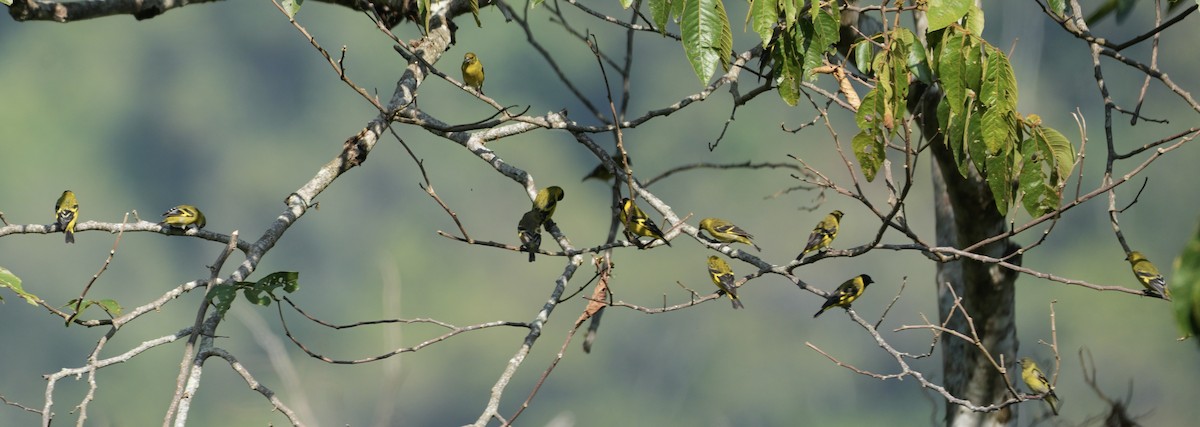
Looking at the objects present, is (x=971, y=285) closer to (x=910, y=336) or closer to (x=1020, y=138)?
(x=1020, y=138)

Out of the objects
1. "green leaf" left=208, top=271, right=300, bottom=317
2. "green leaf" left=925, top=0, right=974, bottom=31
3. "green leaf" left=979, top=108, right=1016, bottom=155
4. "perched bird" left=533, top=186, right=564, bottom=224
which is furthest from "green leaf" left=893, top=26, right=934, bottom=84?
"green leaf" left=208, top=271, right=300, bottom=317

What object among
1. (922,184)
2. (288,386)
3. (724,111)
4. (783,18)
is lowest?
(288,386)

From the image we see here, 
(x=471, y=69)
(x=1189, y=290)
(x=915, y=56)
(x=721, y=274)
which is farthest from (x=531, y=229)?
(x=1189, y=290)

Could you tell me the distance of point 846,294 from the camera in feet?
13.3

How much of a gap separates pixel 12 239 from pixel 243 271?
69.8 feet

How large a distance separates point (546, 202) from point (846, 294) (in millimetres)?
1208

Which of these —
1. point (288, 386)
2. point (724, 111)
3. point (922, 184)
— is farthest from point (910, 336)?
point (288, 386)

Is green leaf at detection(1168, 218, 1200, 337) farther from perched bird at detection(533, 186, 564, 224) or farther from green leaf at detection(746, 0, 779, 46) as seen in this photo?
perched bird at detection(533, 186, 564, 224)

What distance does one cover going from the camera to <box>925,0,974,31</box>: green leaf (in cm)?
252

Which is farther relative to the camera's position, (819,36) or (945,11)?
(819,36)

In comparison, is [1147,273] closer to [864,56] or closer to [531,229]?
[864,56]

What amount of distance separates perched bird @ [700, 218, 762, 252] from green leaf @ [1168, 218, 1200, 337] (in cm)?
334

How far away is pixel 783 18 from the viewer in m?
3.02

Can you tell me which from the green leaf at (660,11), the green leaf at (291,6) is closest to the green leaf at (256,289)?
the green leaf at (291,6)
